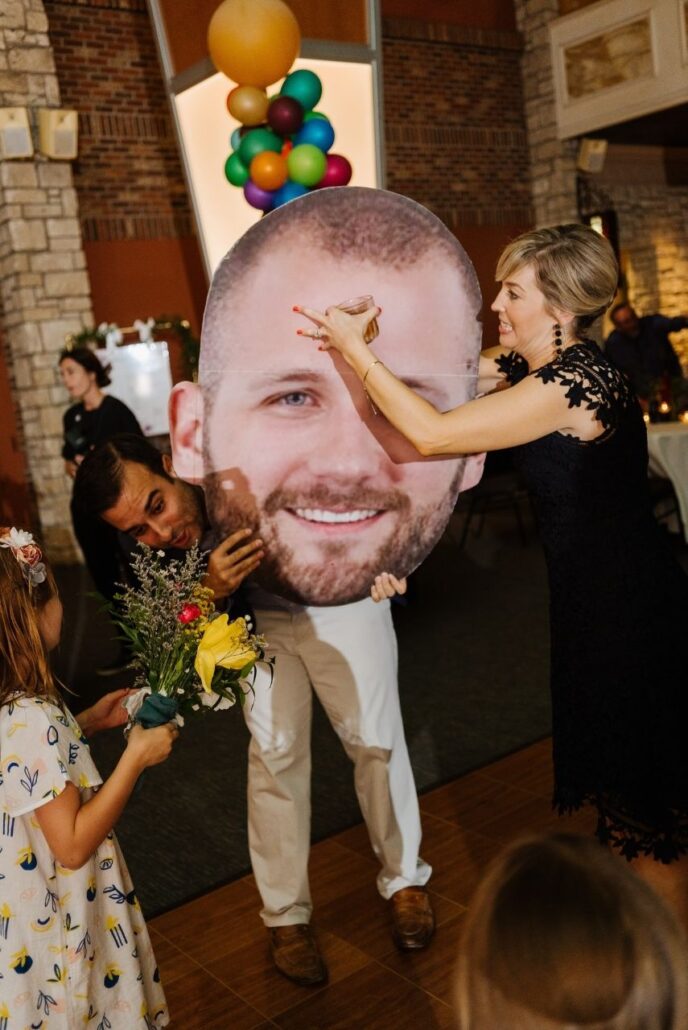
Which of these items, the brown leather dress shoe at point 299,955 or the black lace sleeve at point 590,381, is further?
the brown leather dress shoe at point 299,955

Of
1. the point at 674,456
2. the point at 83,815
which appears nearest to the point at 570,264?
the point at 83,815

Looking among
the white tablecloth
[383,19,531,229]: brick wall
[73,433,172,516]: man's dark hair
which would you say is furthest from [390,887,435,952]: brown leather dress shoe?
[383,19,531,229]: brick wall

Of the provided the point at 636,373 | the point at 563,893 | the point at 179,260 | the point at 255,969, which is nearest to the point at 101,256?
the point at 179,260

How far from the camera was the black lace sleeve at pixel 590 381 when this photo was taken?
1.72 meters

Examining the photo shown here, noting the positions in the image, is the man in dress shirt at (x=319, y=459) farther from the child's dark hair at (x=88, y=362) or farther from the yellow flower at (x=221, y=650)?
the child's dark hair at (x=88, y=362)

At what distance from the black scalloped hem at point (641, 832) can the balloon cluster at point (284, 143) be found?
1.50 metres

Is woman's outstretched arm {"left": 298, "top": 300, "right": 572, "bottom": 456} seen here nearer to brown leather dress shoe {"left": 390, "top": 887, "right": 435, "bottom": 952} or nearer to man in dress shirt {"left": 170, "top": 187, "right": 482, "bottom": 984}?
man in dress shirt {"left": 170, "top": 187, "right": 482, "bottom": 984}

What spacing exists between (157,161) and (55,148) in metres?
1.27

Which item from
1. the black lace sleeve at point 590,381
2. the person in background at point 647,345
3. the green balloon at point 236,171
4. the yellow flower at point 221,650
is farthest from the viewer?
the person in background at point 647,345

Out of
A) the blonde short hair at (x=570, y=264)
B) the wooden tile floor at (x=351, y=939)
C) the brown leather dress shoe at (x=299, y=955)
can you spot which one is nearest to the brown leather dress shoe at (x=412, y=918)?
the wooden tile floor at (x=351, y=939)

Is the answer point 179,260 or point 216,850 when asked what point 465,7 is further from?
point 216,850

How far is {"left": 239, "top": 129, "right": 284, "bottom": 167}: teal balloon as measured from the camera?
2309 millimetres

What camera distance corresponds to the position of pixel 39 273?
7.31 meters

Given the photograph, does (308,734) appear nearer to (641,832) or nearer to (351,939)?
(351,939)
